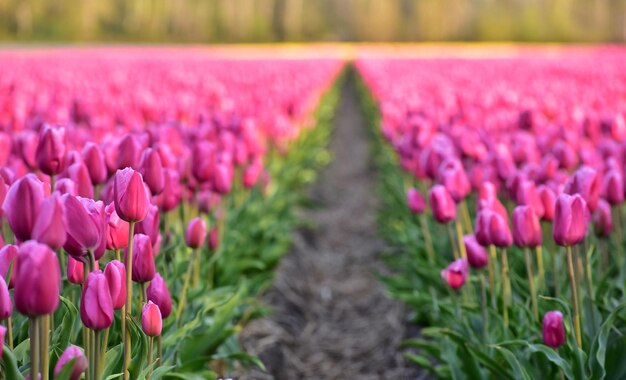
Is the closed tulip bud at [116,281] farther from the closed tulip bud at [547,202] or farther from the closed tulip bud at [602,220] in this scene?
the closed tulip bud at [602,220]

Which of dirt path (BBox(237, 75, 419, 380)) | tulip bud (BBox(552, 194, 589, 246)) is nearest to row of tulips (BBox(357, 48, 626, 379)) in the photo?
tulip bud (BBox(552, 194, 589, 246))

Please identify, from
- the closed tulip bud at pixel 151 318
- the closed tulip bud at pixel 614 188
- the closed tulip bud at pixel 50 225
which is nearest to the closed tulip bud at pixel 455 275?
the closed tulip bud at pixel 614 188

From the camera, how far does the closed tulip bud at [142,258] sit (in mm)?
2089

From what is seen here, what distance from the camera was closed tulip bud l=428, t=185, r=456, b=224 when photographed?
122 inches

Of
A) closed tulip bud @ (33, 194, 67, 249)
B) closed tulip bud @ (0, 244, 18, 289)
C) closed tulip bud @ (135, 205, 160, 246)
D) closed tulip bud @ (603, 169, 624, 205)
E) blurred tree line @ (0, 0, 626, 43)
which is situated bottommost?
blurred tree line @ (0, 0, 626, 43)

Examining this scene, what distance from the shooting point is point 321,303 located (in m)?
5.49

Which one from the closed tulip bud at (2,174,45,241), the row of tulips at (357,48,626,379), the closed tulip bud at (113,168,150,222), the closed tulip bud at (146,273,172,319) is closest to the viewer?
the closed tulip bud at (2,174,45,241)

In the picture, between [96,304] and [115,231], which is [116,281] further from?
[115,231]

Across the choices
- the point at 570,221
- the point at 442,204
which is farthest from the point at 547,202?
the point at 570,221

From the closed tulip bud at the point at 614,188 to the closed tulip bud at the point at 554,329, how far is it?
0.96 metres

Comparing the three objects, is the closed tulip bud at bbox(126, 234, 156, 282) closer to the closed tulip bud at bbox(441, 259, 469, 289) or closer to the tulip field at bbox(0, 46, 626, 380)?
→ the tulip field at bbox(0, 46, 626, 380)

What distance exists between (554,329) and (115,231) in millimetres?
1283

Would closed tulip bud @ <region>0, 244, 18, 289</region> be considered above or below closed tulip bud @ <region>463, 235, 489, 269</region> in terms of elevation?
above

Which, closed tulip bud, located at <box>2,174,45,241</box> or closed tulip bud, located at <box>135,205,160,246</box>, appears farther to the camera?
closed tulip bud, located at <box>135,205,160,246</box>
